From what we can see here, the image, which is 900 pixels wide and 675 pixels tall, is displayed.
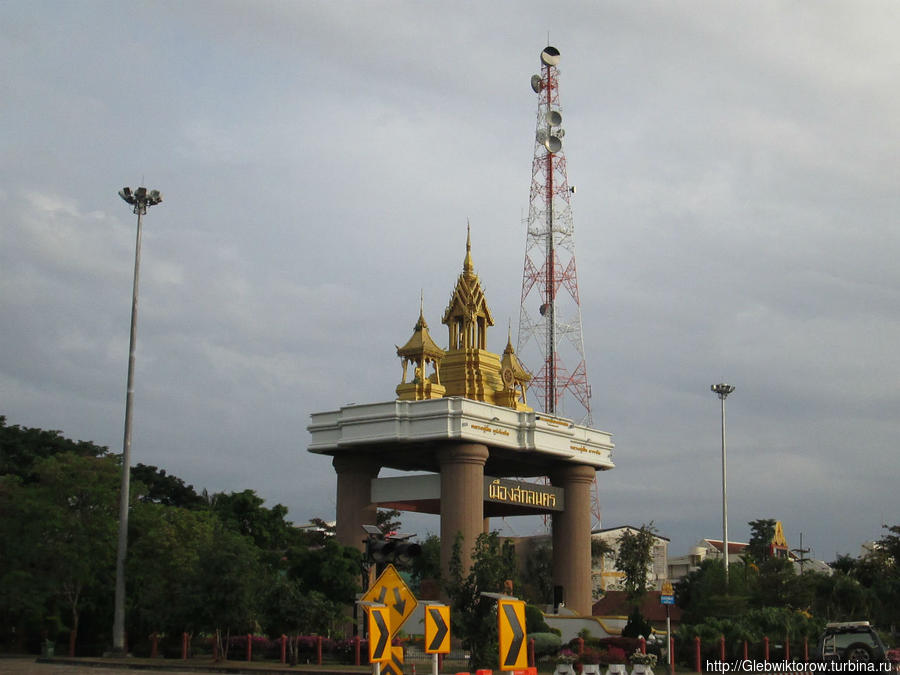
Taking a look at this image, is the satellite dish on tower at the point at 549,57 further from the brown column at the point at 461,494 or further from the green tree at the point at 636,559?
the green tree at the point at 636,559

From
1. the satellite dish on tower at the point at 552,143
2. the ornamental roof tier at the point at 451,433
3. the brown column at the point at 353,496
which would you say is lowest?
the brown column at the point at 353,496

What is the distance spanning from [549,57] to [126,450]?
4261 cm

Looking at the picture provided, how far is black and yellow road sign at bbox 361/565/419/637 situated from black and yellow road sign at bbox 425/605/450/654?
1.72 metres

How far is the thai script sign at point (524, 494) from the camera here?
6291 centimetres

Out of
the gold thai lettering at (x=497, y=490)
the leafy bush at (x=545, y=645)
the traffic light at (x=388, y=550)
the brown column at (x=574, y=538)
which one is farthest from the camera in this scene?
the brown column at (x=574, y=538)

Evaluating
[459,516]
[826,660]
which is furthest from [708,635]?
[459,516]

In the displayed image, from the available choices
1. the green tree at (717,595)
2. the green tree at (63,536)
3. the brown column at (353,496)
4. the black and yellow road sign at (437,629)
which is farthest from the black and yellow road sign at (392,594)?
the green tree at (717,595)

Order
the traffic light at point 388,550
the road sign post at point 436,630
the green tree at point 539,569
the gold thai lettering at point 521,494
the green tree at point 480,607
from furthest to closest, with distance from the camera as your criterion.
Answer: the green tree at point 539,569 → the gold thai lettering at point 521,494 → the green tree at point 480,607 → the road sign post at point 436,630 → the traffic light at point 388,550

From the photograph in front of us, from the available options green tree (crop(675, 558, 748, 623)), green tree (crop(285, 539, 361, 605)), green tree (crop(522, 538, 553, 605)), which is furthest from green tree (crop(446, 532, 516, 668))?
green tree (crop(522, 538, 553, 605))

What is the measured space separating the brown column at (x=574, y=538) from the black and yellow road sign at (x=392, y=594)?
4814 cm

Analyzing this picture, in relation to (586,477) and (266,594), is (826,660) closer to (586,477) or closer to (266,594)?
(266,594)

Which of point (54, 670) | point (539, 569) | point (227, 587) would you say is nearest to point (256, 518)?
point (227, 587)

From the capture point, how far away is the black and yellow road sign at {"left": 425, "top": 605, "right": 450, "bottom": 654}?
21359 mm

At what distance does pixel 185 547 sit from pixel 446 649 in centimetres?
3381
